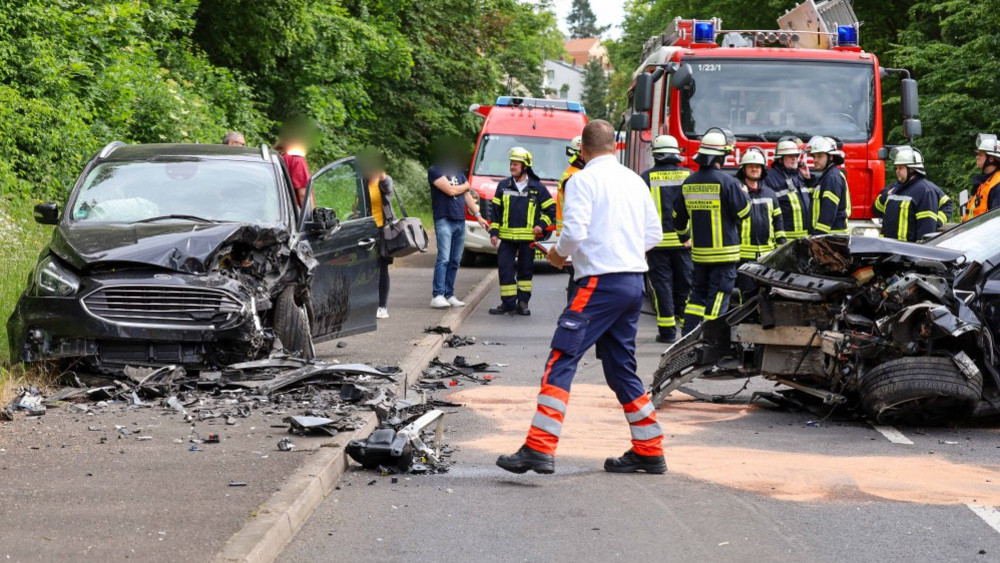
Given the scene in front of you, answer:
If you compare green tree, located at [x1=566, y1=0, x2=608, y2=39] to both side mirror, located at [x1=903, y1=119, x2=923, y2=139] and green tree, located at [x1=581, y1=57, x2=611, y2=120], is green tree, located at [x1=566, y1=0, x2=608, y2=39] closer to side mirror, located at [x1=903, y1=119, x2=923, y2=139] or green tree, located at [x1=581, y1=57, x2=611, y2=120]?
green tree, located at [x1=581, y1=57, x2=611, y2=120]

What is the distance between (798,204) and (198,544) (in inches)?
375

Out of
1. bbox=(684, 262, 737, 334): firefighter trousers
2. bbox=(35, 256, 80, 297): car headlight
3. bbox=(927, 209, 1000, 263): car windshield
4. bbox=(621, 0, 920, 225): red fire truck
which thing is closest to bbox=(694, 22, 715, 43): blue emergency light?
bbox=(621, 0, 920, 225): red fire truck

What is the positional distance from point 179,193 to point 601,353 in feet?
14.8

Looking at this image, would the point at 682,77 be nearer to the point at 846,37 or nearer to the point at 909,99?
the point at 846,37

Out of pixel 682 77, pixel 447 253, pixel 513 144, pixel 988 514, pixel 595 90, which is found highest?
pixel 682 77

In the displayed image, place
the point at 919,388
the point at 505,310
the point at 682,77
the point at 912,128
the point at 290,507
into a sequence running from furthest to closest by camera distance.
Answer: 1. the point at 505,310
2. the point at 912,128
3. the point at 682,77
4. the point at 919,388
5. the point at 290,507

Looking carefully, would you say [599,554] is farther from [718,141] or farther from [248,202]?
[718,141]

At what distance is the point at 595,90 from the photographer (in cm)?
12212

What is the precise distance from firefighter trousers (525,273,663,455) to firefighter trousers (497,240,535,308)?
8.65 m

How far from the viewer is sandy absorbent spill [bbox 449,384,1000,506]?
665 centimetres

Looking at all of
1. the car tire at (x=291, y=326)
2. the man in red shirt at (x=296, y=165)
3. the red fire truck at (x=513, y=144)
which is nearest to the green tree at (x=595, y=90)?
the red fire truck at (x=513, y=144)

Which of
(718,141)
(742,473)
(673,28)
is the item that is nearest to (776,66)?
(673,28)

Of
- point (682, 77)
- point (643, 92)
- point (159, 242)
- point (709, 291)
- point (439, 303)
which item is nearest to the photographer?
point (159, 242)

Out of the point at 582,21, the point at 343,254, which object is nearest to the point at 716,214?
the point at 343,254
